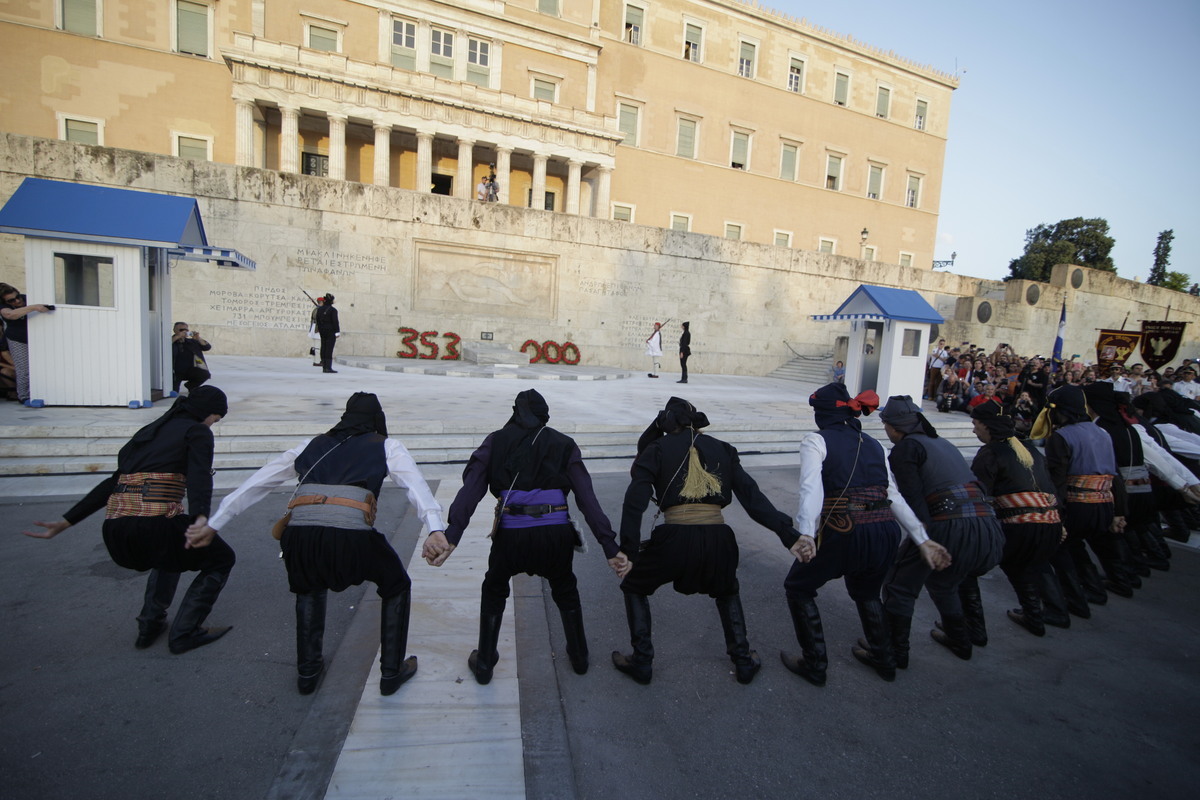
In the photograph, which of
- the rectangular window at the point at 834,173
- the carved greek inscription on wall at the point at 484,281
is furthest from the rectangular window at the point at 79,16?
the rectangular window at the point at 834,173

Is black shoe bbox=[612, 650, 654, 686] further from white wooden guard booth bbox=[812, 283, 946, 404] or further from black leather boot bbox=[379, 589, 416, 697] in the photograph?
white wooden guard booth bbox=[812, 283, 946, 404]

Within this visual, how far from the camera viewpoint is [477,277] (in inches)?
811

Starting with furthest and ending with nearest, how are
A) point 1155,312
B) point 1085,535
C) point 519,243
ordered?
point 1155,312, point 519,243, point 1085,535

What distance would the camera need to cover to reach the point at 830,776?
9.14ft

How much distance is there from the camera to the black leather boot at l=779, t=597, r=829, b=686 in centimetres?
357

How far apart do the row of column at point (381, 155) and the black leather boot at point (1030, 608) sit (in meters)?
23.2

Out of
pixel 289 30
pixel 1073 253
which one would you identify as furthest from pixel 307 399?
pixel 1073 253

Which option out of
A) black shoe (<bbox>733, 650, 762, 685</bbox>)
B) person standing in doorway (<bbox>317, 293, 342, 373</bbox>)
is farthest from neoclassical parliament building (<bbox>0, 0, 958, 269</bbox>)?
black shoe (<bbox>733, 650, 762, 685</bbox>)

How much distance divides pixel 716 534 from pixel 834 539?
0.75 m

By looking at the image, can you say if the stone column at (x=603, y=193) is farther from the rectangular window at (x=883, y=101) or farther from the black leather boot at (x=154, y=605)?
the black leather boot at (x=154, y=605)

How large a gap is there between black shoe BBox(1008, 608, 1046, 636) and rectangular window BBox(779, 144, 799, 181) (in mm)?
36644

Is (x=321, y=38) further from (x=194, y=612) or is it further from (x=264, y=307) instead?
(x=194, y=612)

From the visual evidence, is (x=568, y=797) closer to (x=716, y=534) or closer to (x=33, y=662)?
(x=716, y=534)

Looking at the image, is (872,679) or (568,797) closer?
(568,797)
